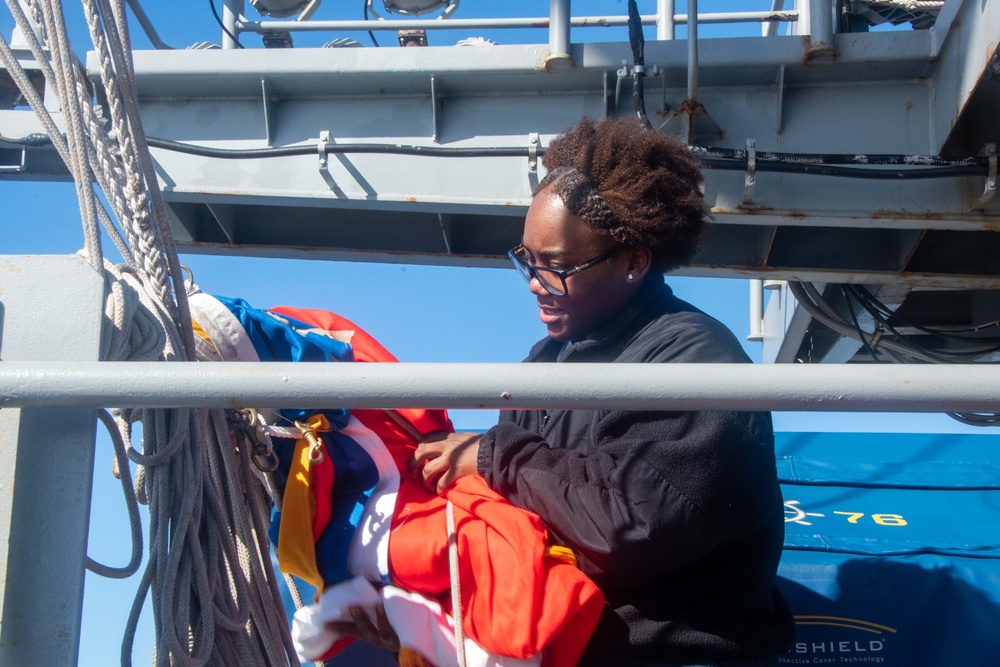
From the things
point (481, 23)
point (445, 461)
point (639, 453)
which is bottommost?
point (445, 461)

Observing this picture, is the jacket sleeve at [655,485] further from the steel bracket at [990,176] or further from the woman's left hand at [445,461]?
the steel bracket at [990,176]

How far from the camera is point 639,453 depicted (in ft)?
5.52

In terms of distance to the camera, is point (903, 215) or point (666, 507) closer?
point (666, 507)

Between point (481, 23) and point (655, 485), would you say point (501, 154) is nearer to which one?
point (481, 23)

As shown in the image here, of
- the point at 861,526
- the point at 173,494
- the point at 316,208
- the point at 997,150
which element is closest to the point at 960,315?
the point at 997,150

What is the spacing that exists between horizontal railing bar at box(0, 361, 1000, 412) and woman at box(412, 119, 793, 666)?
0.49 m

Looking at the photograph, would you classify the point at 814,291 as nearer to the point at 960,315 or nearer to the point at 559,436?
the point at 960,315

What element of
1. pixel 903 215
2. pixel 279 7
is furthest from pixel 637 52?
pixel 279 7

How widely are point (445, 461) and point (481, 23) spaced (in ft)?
8.89

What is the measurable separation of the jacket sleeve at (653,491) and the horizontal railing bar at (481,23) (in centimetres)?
263

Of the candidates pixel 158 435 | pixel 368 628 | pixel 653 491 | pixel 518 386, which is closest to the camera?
pixel 518 386

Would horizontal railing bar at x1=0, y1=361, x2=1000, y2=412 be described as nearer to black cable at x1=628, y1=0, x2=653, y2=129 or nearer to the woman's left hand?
the woman's left hand

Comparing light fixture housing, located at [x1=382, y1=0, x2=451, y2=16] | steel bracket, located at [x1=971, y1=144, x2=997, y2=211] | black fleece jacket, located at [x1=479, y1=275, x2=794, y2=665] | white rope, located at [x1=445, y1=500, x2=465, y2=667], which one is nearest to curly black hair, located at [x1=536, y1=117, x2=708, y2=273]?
black fleece jacket, located at [x1=479, y1=275, x2=794, y2=665]

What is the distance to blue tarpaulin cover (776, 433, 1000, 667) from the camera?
2922mm
